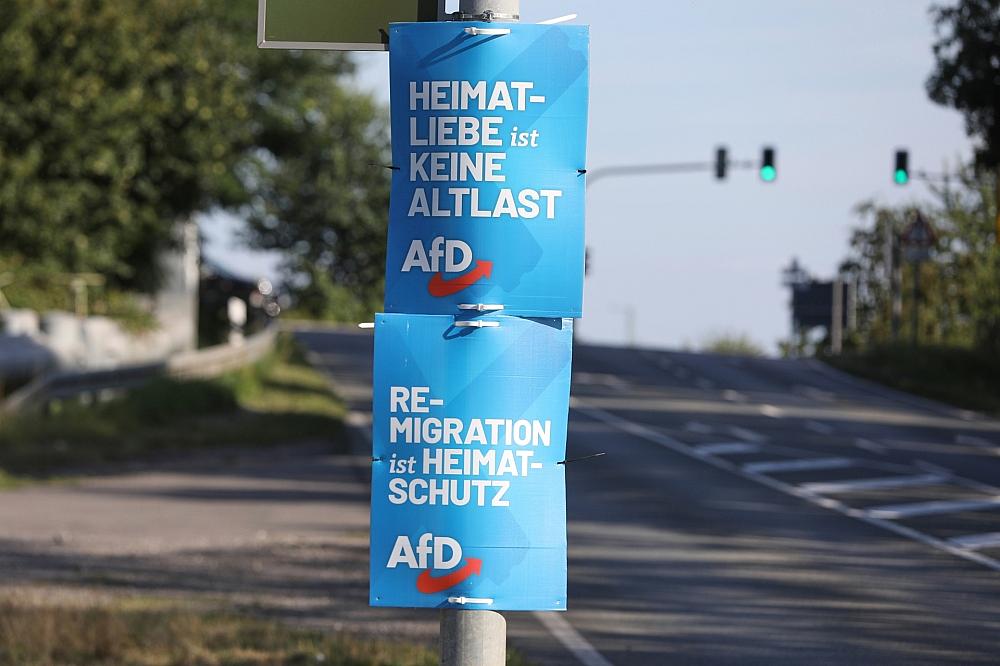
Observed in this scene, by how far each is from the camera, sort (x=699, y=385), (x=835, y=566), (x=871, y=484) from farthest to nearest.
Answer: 1. (x=699, y=385)
2. (x=871, y=484)
3. (x=835, y=566)

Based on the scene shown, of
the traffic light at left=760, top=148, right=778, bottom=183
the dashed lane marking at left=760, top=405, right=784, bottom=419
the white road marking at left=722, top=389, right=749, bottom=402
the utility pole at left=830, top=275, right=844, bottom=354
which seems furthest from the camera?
the utility pole at left=830, top=275, right=844, bottom=354

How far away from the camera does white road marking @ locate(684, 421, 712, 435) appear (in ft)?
101

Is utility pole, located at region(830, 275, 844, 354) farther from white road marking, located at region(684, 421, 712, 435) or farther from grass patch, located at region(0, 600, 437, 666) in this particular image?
grass patch, located at region(0, 600, 437, 666)

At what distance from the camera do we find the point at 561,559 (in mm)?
5191

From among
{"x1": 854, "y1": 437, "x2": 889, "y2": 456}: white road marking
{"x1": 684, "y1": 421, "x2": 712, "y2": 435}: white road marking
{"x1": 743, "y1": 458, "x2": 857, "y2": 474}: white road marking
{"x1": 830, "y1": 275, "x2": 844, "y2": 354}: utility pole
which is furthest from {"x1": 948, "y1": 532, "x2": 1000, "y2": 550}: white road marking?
{"x1": 830, "y1": 275, "x2": 844, "y2": 354}: utility pole

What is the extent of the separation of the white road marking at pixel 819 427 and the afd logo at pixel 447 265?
86.2 ft

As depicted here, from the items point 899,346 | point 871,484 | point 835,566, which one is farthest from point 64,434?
point 899,346

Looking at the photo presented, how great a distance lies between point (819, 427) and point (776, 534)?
14.5 m

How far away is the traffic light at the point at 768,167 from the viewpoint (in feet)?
153

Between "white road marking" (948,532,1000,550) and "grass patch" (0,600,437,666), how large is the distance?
7.77m

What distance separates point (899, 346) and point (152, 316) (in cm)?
2097

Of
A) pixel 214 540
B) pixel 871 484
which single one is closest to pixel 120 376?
pixel 214 540

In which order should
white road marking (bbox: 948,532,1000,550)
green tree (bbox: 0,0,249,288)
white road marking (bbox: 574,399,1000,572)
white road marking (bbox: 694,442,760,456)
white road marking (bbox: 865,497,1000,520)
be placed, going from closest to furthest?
white road marking (bbox: 574,399,1000,572)
white road marking (bbox: 948,532,1000,550)
white road marking (bbox: 865,497,1000,520)
white road marking (bbox: 694,442,760,456)
green tree (bbox: 0,0,249,288)

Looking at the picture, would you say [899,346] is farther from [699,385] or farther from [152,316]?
[152,316]
